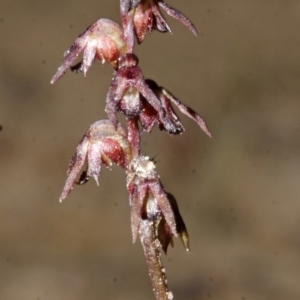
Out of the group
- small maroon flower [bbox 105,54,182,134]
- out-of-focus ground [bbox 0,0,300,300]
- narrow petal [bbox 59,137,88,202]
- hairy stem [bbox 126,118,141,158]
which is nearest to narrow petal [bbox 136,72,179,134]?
small maroon flower [bbox 105,54,182,134]

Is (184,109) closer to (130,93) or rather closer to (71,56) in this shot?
(130,93)

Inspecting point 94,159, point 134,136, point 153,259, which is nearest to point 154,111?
point 134,136

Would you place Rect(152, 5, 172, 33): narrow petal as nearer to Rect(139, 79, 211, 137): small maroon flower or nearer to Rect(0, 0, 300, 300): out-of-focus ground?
Rect(139, 79, 211, 137): small maroon flower

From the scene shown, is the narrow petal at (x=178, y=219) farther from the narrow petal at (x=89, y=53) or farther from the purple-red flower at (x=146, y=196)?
A: the narrow petal at (x=89, y=53)

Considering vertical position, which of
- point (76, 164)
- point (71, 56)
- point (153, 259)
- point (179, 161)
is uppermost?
point (179, 161)

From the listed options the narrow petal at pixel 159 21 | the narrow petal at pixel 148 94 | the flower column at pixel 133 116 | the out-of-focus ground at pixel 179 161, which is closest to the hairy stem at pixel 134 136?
the flower column at pixel 133 116

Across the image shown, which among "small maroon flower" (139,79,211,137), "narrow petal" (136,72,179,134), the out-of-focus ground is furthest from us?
the out-of-focus ground

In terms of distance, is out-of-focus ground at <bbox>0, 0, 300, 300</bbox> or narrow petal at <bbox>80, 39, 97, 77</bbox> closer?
narrow petal at <bbox>80, 39, 97, 77</bbox>

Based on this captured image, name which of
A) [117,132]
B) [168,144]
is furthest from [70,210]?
[117,132]
